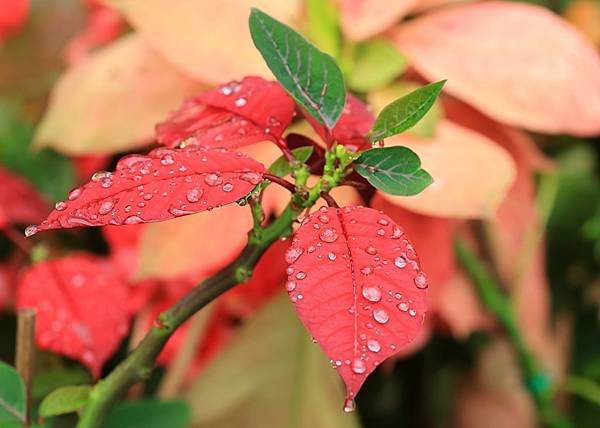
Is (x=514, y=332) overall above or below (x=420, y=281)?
below

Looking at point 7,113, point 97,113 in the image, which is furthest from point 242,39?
point 7,113

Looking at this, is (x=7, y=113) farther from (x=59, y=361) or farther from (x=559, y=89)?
(x=559, y=89)

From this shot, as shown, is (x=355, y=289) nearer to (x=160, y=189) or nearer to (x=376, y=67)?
(x=160, y=189)

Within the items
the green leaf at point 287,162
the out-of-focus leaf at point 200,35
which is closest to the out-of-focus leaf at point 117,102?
the out-of-focus leaf at point 200,35

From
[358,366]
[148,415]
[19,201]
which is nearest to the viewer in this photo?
[358,366]

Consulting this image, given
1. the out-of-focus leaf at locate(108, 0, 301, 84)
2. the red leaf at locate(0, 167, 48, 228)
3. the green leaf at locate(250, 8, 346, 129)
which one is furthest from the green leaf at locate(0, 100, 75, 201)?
the green leaf at locate(250, 8, 346, 129)

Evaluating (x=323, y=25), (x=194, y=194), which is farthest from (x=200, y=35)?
(x=194, y=194)

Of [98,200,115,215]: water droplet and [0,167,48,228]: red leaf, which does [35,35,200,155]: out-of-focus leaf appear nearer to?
[0,167,48,228]: red leaf
